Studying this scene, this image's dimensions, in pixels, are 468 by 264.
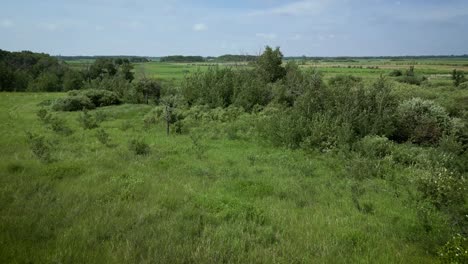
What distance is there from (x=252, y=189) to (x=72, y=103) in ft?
75.0

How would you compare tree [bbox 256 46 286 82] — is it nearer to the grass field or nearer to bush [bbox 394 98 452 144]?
the grass field

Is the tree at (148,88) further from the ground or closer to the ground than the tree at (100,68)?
closer to the ground

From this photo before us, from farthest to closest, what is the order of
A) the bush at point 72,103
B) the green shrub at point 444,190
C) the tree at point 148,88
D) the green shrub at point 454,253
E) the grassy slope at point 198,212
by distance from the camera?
the tree at point 148,88 → the bush at point 72,103 → the green shrub at point 444,190 → the grassy slope at point 198,212 → the green shrub at point 454,253

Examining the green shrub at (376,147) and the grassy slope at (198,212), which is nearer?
the grassy slope at (198,212)

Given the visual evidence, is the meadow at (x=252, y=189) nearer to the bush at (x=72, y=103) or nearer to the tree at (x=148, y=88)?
the bush at (x=72, y=103)

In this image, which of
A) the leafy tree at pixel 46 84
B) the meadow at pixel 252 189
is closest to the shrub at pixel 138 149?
the meadow at pixel 252 189

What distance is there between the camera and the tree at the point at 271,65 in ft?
93.4

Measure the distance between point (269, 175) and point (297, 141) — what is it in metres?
4.43

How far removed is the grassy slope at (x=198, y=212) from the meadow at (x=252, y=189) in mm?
33

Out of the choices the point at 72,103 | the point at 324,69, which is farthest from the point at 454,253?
the point at 324,69

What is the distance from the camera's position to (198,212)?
7.49 metres

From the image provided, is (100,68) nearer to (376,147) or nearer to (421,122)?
(421,122)

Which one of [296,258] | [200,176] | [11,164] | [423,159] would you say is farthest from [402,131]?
[11,164]

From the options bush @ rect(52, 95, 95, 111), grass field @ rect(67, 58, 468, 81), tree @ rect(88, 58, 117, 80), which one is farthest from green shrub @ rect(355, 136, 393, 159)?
tree @ rect(88, 58, 117, 80)
